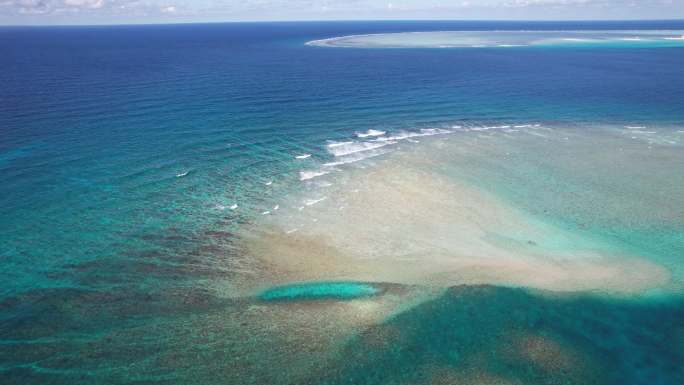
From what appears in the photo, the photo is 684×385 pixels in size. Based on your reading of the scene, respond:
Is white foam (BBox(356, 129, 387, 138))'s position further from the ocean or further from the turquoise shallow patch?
the turquoise shallow patch

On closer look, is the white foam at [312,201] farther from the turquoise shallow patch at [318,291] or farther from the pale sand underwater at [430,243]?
the turquoise shallow patch at [318,291]

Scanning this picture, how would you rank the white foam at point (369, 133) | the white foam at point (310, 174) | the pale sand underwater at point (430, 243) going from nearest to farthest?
1. the pale sand underwater at point (430, 243)
2. the white foam at point (310, 174)
3. the white foam at point (369, 133)

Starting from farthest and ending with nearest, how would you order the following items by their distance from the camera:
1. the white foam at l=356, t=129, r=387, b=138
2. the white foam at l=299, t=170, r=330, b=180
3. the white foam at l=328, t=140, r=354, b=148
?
the white foam at l=356, t=129, r=387, b=138 < the white foam at l=328, t=140, r=354, b=148 < the white foam at l=299, t=170, r=330, b=180

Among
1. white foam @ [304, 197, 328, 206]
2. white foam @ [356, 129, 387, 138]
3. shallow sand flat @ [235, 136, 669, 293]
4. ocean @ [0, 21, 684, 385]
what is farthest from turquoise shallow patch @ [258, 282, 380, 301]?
white foam @ [356, 129, 387, 138]

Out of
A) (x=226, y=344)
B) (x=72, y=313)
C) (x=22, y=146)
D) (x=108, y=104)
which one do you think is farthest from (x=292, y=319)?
(x=108, y=104)

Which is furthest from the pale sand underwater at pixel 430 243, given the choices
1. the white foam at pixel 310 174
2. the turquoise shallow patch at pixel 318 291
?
the white foam at pixel 310 174

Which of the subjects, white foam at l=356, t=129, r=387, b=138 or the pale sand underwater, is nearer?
the pale sand underwater

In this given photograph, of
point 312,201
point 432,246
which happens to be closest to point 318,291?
point 432,246

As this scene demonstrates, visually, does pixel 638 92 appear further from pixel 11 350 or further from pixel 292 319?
pixel 11 350
